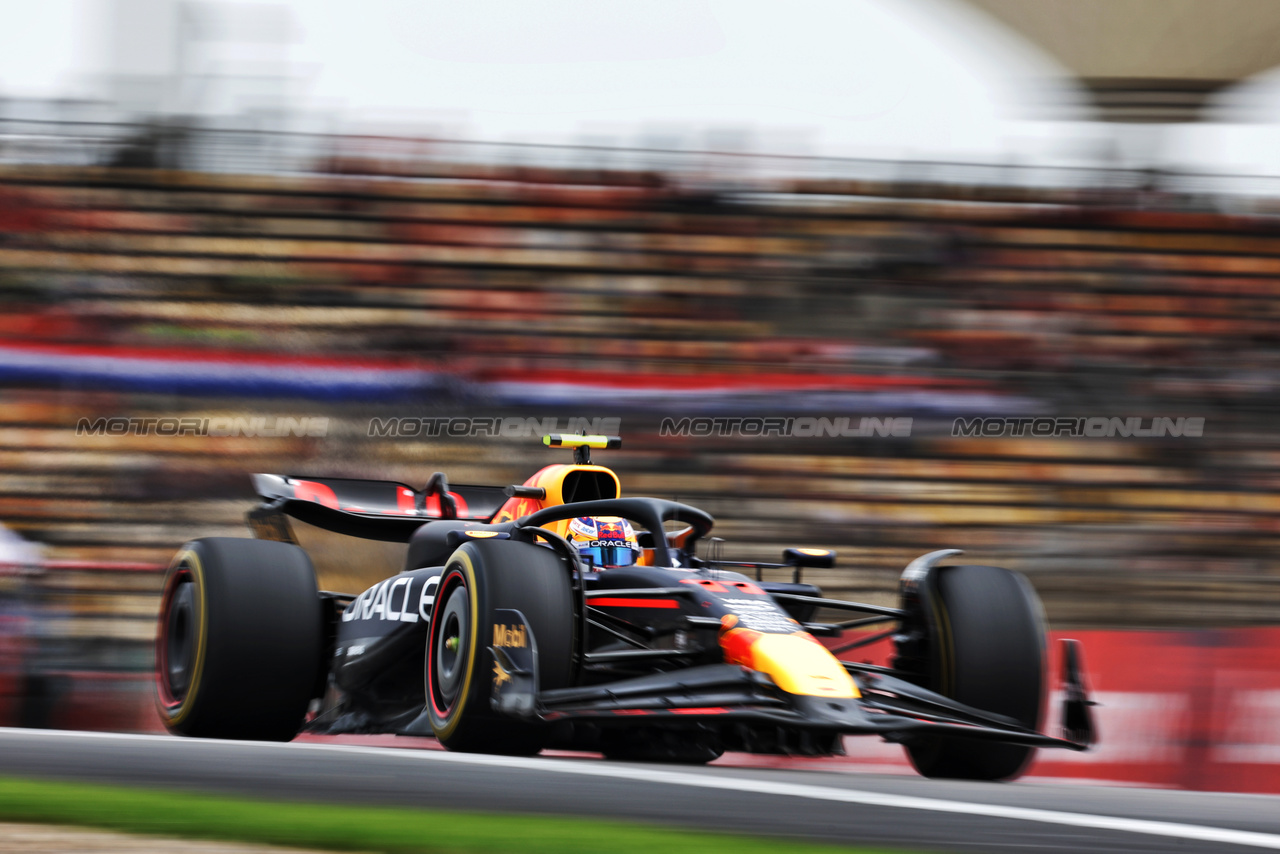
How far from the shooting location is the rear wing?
22.3ft

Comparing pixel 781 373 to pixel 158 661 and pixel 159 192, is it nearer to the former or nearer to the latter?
pixel 159 192

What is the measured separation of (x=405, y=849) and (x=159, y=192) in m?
10.2

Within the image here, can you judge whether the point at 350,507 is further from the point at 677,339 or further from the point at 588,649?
the point at 677,339

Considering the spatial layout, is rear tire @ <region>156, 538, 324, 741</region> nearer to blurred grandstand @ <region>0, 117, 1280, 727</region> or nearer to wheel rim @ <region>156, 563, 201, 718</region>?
wheel rim @ <region>156, 563, 201, 718</region>

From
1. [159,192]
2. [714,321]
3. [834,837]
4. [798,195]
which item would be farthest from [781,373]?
[834,837]

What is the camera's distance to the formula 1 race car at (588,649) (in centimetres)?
471

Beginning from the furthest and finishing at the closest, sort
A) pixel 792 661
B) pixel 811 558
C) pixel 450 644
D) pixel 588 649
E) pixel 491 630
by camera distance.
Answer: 1. pixel 811 558
2. pixel 588 649
3. pixel 450 644
4. pixel 491 630
5. pixel 792 661

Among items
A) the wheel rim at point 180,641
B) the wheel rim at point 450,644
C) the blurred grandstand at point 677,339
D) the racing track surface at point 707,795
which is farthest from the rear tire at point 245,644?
the blurred grandstand at point 677,339

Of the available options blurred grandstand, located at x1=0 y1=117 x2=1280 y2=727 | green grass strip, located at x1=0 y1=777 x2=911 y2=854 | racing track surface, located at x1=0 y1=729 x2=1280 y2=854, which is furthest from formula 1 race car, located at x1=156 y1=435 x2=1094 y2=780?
blurred grandstand, located at x1=0 y1=117 x2=1280 y2=727

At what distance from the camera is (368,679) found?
5.92 metres

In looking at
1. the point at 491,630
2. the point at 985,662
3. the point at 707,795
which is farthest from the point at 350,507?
the point at 707,795

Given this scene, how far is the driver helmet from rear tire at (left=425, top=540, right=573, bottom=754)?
2.53ft

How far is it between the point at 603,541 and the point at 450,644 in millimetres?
933

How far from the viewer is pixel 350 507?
694 centimetres
